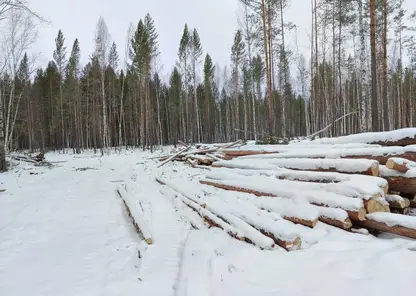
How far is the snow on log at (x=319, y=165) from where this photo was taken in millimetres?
4078

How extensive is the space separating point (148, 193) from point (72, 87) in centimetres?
2638

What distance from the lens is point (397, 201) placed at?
3828 millimetres

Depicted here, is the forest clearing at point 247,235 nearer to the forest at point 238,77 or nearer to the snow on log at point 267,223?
the snow on log at point 267,223

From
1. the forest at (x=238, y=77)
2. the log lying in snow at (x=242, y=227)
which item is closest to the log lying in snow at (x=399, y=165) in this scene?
the log lying in snow at (x=242, y=227)

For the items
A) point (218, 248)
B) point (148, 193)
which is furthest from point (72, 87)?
point (218, 248)

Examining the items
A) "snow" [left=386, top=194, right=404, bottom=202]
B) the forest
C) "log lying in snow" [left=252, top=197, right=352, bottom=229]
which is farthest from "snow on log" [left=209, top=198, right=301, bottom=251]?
the forest

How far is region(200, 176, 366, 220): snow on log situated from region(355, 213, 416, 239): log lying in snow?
0.13m

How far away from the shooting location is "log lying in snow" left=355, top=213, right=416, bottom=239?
3004 millimetres

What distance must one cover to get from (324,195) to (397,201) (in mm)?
1153

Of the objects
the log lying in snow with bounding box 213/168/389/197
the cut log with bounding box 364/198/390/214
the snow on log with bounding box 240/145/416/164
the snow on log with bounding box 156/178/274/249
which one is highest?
the snow on log with bounding box 240/145/416/164

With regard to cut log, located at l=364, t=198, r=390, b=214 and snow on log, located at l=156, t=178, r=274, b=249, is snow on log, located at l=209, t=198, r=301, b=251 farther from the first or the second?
cut log, located at l=364, t=198, r=390, b=214

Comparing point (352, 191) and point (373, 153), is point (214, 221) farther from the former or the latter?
point (373, 153)

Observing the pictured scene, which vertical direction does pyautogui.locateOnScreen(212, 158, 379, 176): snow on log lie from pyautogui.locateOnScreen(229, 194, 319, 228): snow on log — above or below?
above

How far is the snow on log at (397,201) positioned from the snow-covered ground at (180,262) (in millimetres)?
835
